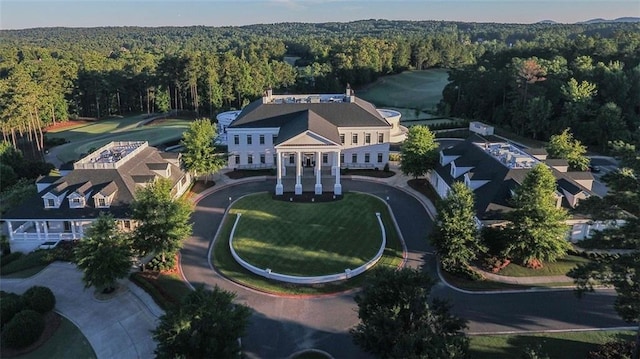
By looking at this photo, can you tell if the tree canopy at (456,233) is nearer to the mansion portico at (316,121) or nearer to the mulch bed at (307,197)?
the mulch bed at (307,197)

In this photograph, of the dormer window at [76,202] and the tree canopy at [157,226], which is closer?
the tree canopy at [157,226]

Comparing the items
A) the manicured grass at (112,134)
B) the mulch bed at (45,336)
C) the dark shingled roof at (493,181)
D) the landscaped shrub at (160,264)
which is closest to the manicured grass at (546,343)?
the dark shingled roof at (493,181)

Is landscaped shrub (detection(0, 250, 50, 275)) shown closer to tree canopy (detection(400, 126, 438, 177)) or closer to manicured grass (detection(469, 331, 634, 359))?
manicured grass (detection(469, 331, 634, 359))

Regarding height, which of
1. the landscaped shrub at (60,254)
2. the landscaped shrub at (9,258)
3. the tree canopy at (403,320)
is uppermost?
the tree canopy at (403,320)

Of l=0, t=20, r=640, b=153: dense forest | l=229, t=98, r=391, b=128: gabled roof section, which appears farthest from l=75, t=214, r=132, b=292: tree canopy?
l=0, t=20, r=640, b=153: dense forest

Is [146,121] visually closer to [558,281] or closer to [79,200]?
[79,200]

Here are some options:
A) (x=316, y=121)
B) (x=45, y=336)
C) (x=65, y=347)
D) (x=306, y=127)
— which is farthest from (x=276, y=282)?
(x=316, y=121)
